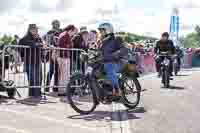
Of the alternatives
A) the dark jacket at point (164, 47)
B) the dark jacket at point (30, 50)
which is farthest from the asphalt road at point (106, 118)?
the dark jacket at point (164, 47)

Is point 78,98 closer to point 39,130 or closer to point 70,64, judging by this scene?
point 39,130

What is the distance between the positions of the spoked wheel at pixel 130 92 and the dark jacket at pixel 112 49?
1.90 ft

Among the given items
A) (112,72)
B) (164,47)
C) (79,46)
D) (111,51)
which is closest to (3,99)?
(79,46)

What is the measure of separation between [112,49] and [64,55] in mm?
2637

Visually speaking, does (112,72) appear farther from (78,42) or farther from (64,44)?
(78,42)

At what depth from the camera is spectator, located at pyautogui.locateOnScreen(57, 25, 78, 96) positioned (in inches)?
514

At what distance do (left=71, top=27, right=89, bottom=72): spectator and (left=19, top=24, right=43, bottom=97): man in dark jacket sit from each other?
3.40ft

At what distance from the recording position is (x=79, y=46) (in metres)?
13.6

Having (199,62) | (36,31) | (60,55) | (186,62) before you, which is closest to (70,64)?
(60,55)

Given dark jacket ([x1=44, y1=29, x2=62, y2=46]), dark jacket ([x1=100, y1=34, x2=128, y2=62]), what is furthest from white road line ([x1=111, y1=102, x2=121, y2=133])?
dark jacket ([x1=44, y1=29, x2=62, y2=46])

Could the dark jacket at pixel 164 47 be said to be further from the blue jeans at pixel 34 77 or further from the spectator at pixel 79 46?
the blue jeans at pixel 34 77

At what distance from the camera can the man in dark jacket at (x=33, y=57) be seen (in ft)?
40.7

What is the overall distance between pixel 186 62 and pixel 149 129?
25.4m

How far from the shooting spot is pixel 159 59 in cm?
1650
